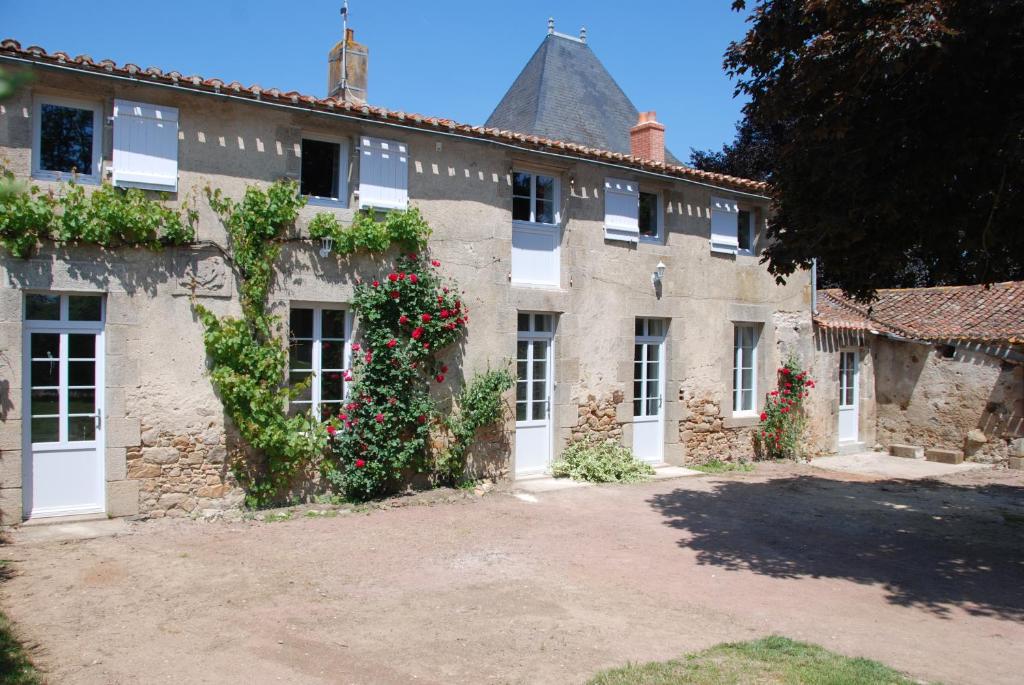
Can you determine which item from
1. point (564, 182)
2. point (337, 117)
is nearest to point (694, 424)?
point (564, 182)

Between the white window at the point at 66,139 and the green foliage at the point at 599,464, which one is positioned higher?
the white window at the point at 66,139

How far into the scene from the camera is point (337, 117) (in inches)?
335

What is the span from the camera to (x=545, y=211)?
10.6 metres

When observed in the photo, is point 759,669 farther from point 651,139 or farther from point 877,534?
point 651,139

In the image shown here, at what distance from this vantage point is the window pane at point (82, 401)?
7480mm

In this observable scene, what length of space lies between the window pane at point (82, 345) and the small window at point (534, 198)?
206 inches

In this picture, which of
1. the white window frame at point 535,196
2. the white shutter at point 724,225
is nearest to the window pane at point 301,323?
the white window frame at point 535,196

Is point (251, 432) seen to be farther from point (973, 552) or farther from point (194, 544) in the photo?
point (973, 552)

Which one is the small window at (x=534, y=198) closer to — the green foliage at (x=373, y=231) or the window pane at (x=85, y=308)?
the green foliage at (x=373, y=231)

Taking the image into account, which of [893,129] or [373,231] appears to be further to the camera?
[373,231]

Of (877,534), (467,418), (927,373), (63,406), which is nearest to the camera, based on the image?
(63,406)

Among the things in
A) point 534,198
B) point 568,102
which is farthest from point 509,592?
point 568,102

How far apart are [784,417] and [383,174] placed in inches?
313

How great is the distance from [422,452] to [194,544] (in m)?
2.85
